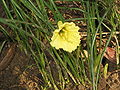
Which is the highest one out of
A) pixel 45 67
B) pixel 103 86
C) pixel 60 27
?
pixel 60 27

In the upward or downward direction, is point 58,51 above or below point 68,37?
below

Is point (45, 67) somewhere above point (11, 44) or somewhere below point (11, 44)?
below

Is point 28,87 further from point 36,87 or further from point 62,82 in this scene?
point 62,82

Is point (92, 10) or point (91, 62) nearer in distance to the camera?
point (91, 62)

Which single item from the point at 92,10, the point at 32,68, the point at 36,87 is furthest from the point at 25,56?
the point at 92,10

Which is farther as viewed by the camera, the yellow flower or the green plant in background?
the green plant in background

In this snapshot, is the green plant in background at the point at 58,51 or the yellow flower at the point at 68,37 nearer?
the yellow flower at the point at 68,37

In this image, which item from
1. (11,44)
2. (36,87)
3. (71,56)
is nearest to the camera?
(71,56)

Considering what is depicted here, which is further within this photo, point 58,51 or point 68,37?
point 58,51
